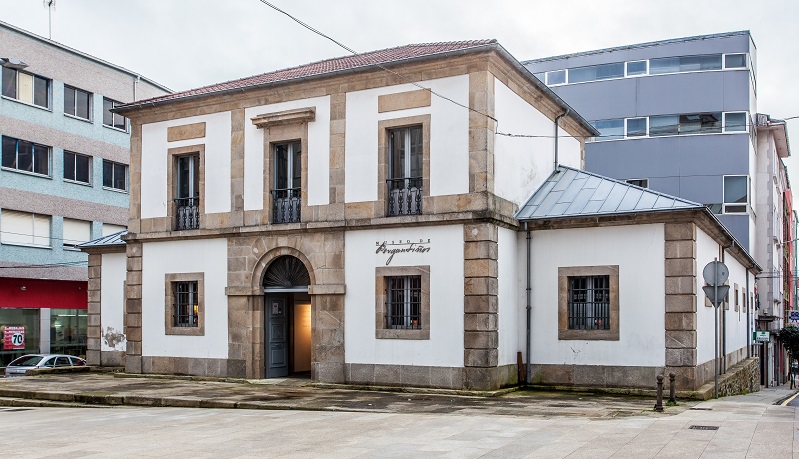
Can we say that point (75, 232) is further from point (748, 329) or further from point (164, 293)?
point (748, 329)

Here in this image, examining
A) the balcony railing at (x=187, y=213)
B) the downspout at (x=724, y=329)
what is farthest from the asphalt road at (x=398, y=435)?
the downspout at (x=724, y=329)

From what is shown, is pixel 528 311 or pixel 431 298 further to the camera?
pixel 528 311

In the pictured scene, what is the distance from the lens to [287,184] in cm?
2219

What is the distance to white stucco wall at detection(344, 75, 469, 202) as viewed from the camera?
1953 cm

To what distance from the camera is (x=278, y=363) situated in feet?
74.5

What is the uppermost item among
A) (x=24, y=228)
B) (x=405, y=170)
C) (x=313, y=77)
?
(x=313, y=77)

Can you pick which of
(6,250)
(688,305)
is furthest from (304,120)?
(6,250)

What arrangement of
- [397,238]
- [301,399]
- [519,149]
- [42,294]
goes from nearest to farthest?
[301,399] < [397,238] < [519,149] < [42,294]

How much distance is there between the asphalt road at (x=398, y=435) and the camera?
36.6 feet

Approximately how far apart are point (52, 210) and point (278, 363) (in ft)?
60.7

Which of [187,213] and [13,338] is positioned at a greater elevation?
[187,213]

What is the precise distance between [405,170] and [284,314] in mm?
5539

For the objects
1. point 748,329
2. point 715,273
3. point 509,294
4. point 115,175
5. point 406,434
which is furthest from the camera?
point 115,175

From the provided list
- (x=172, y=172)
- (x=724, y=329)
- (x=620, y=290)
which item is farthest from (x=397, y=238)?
(x=724, y=329)
